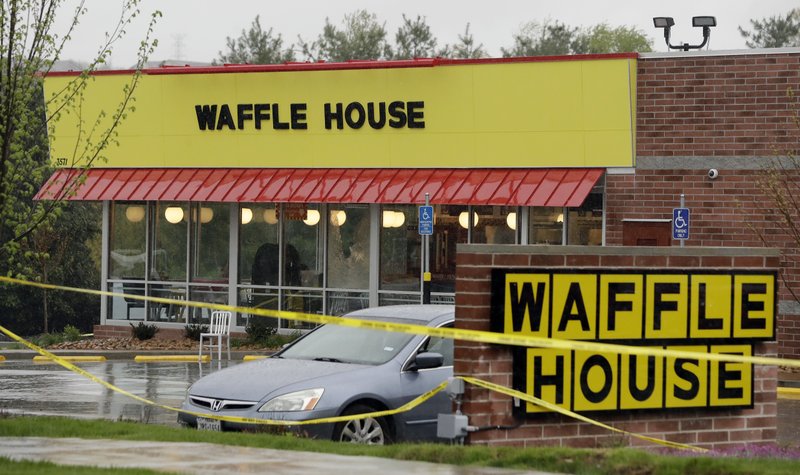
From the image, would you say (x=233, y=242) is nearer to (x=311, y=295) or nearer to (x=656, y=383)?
(x=311, y=295)

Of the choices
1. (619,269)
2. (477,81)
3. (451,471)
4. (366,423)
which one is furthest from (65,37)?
(477,81)

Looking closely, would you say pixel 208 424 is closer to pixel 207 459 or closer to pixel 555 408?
pixel 207 459

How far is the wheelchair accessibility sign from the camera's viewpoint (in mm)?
28109

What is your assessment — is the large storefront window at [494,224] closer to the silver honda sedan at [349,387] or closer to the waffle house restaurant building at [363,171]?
the waffle house restaurant building at [363,171]

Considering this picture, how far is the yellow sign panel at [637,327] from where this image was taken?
1262 centimetres

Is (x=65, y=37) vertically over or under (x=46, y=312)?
over

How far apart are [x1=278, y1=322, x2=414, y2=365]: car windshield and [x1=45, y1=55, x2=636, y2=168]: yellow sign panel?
15.6m

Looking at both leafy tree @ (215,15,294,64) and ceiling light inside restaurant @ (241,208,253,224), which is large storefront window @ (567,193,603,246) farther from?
leafy tree @ (215,15,294,64)

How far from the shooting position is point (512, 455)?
442 inches

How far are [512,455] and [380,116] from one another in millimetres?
21836

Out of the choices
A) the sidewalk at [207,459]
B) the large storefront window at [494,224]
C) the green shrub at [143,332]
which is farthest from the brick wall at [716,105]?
the sidewalk at [207,459]

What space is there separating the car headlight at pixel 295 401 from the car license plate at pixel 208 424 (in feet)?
1.54

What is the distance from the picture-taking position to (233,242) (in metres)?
34.4

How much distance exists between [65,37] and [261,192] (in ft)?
52.1
